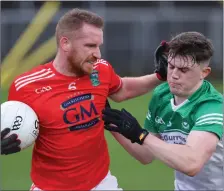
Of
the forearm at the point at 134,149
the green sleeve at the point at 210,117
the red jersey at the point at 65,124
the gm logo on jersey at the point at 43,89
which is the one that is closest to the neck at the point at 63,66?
the red jersey at the point at 65,124

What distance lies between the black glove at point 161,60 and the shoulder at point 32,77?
81 centimetres

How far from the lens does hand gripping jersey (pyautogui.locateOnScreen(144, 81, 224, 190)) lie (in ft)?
11.5

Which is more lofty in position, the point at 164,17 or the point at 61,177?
the point at 61,177

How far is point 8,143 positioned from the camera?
132 inches

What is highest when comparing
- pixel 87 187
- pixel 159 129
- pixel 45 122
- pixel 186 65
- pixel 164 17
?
pixel 186 65

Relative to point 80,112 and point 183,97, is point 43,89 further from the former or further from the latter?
point 183,97

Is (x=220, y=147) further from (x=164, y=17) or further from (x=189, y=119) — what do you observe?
(x=164, y=17)

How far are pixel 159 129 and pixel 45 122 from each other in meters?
0.87

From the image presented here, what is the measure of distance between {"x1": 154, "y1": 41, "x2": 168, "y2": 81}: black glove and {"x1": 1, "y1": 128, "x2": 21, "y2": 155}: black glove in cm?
120

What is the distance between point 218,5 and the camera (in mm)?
14742

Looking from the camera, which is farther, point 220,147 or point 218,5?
point 218,5

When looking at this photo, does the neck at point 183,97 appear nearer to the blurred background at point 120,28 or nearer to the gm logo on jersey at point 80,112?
the gm logo on jersey at point 80,112

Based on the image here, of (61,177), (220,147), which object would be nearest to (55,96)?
(61,177)

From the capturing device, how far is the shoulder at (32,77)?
11.8 feet
